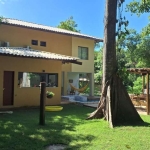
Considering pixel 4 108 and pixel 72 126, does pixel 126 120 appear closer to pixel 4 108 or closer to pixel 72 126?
pixel 72 126

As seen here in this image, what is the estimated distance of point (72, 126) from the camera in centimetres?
820

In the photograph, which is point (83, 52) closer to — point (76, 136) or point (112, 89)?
point (112, 89)

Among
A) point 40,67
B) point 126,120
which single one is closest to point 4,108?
point 40,67

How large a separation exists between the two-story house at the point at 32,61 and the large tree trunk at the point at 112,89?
17.0 ft

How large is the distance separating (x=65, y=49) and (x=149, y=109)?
9626 millimetres

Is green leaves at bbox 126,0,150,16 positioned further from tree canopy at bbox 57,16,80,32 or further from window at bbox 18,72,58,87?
tree canopy at bbox 57,16,80,32

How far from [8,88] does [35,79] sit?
1.85m

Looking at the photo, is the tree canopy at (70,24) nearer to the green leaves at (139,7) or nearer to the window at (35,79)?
the window at (35,79)

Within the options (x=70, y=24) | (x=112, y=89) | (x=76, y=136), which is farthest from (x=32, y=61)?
(x=70, y=24)

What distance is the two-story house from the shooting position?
43.7 ft

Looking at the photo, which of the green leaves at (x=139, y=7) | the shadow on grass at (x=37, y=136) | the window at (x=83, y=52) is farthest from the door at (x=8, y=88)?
the window at (x=83, y=52)

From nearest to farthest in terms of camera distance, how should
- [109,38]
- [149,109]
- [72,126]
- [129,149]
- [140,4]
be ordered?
[129,149] < [72,126] < [109,38] < [140,4] < [149,109]

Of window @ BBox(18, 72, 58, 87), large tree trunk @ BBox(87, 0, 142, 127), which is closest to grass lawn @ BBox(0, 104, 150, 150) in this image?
large tree trunk @ BBox(87, 0, 142, 127)

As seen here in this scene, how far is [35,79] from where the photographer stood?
14453 mm
